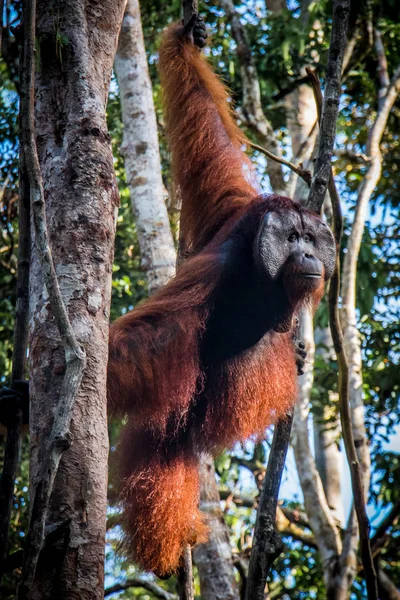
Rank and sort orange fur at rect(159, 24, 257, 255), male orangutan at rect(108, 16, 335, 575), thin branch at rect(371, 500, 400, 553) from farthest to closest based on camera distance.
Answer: thin branch at rect(371, 500, 400, 553) < orange fur at rect(159, 24, 257, 255) < male orangutan at rect(108, 16, 335, 575)

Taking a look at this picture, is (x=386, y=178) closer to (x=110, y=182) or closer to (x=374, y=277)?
(x=374, y=277)

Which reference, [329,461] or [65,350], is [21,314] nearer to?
[65,350]

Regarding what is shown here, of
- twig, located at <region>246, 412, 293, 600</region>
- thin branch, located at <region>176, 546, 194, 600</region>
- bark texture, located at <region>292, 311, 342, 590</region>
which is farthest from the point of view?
bark texture, located at <region>292, 311, 342, 590</region>

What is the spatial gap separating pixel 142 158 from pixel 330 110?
234 centimetres

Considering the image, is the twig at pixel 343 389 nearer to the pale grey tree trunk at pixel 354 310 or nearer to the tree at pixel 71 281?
the tree at pixel 71 281

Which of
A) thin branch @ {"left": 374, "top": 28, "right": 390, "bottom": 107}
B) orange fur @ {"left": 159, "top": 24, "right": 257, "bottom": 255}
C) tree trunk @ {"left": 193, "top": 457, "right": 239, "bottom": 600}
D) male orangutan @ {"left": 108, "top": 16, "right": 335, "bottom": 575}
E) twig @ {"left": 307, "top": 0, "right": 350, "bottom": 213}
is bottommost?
tree trunk @ {"left": 193, "top": 457, "right": 239, "bottom": 600}

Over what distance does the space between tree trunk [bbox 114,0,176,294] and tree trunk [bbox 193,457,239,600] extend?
137 centimetres

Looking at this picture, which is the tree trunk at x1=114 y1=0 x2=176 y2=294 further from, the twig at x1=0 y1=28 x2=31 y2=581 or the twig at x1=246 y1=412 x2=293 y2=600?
the twig at x1=0 y1=28 x2=31 y2=581

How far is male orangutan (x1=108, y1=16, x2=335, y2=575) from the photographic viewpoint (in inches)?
125

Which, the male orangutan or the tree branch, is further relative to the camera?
the tree branch

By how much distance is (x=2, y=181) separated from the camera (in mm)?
6551

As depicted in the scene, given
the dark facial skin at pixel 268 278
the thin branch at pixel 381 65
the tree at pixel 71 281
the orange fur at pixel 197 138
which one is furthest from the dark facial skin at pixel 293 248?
the thin branch at pixel 381 65

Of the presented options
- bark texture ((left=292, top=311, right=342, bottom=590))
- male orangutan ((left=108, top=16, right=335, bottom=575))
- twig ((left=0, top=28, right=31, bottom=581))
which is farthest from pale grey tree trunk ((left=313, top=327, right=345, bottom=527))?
twig ((left=0, top=28, right=31, bottom=581))

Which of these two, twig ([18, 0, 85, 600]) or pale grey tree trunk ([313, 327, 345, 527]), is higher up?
pale grey tree trunk ([313, 327, 345, 527])
